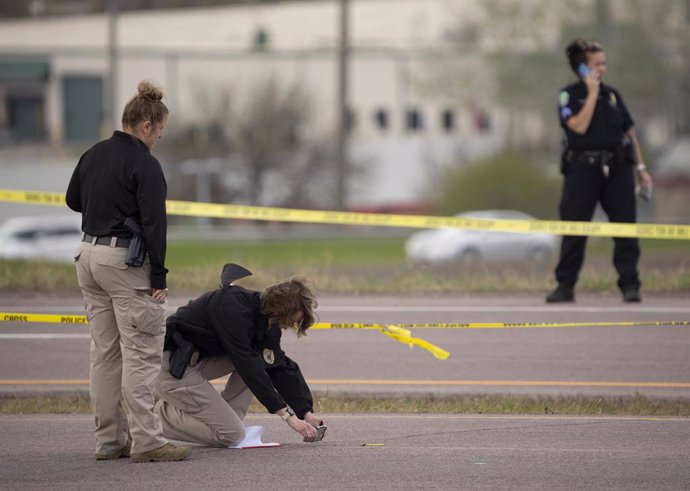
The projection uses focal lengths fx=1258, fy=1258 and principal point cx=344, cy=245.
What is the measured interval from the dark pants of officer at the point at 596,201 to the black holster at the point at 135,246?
17.6ft

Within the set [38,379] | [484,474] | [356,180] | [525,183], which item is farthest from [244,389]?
[356,180]

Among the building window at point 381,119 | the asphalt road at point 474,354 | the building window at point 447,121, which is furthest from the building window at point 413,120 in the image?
the asphalt road at point 474,354

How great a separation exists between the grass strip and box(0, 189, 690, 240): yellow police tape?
7.61 ft

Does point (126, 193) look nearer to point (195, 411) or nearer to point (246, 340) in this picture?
point (246, 340)

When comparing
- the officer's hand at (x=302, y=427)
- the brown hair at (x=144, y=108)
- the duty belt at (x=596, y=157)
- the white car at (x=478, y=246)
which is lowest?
the white car at (x=478, y=246)

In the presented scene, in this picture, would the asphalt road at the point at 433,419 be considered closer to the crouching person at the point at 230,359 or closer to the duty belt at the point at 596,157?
the crouching person at the point at 230,359

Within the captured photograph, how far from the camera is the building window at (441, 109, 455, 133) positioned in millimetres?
55625

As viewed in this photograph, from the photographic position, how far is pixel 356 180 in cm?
5131

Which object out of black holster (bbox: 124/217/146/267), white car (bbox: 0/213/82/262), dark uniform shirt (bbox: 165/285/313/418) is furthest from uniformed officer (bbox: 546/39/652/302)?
white car (bbox: 0/213/82/262)

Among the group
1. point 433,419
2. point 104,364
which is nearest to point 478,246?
point 433,419

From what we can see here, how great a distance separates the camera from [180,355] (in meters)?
6.73

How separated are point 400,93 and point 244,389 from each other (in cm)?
4987

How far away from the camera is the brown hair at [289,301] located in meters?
6.46

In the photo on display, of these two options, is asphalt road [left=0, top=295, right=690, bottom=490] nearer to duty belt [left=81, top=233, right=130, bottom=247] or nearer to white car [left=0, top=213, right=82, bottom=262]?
duty belt [left=81, top=233, right=130, bottom=247]
